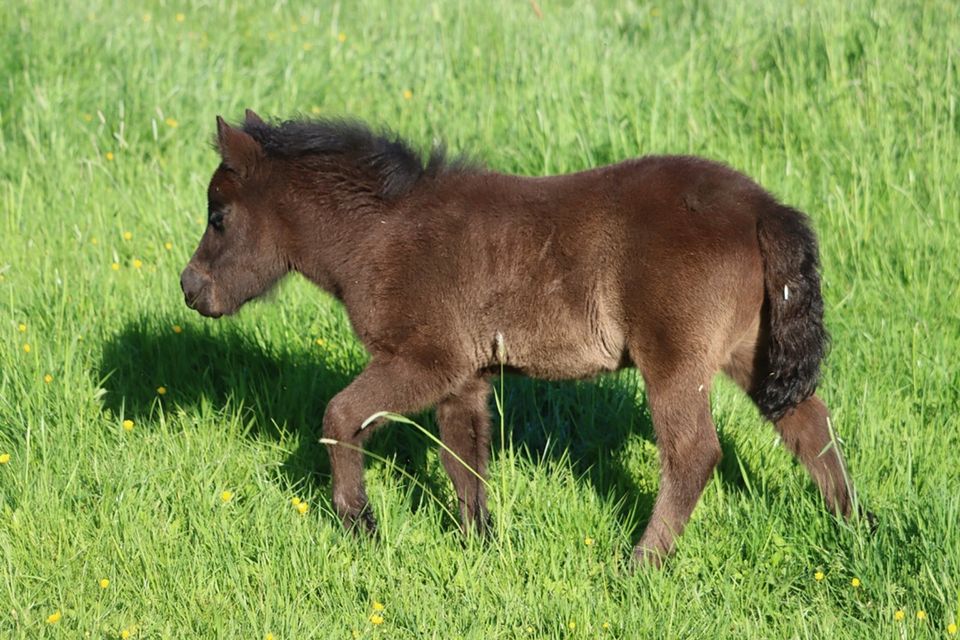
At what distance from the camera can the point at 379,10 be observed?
9398 millimetres

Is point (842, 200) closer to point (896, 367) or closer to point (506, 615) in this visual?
point (896, 367)

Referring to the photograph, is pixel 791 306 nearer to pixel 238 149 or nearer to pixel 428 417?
pixel 428 417

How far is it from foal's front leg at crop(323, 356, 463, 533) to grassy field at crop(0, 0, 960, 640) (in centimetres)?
15

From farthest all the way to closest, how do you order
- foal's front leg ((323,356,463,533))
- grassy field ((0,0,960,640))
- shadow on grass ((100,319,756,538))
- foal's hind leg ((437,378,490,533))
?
shadow on grass ((100,319,756,538)), foal's hind leg ((437,378,490,533)), foal's front leg ((323,356,463,533)), grassy field ((0,0,960,640))

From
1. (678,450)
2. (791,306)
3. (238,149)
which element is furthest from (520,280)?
(238,149)

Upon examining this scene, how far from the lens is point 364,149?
16.3 feet

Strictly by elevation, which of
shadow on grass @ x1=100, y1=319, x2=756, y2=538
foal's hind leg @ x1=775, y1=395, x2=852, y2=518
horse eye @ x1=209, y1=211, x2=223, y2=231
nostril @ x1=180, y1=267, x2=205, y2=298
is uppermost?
horse eye @ x1=209, y1=211, x2=223, y2=231

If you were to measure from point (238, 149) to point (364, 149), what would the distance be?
51 centimetres

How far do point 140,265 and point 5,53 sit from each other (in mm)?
2563

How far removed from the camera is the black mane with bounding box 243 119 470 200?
4.90 m

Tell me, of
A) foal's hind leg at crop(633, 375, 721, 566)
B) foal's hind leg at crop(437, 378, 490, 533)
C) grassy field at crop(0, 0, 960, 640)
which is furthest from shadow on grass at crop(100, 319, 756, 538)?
foal's hind leg at crop(633, 375, 721, 566)

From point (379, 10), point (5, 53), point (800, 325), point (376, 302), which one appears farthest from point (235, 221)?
point (379, 10)

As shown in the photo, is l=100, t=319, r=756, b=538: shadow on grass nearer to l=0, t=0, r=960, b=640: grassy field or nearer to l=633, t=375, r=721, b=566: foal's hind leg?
l=0, t=0, r=960, b=640: grassy field

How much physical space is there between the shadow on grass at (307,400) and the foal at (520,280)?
53 centimetres
